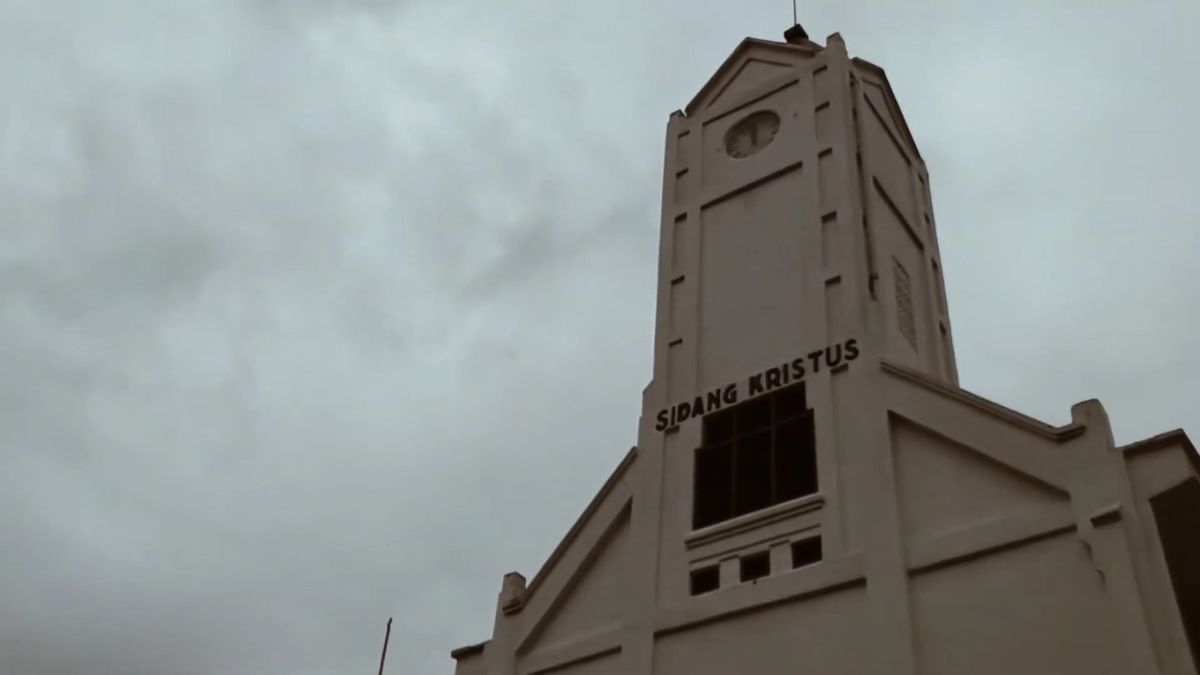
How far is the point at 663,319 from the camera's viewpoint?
1089 inches

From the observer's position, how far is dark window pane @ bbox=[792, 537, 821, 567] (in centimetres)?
2127

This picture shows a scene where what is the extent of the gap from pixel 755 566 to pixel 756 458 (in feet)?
7.78

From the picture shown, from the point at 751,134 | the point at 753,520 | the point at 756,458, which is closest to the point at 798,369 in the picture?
the point at 756,458

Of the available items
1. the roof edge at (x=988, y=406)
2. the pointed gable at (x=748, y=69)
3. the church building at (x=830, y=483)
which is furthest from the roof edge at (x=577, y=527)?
the pointed gable at (x=748, y=69)

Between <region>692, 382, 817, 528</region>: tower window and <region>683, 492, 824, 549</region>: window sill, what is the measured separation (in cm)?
32

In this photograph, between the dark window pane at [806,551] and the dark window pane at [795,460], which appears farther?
the dark window pane at [795,460]

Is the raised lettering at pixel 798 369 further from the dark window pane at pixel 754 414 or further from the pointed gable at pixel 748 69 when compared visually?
the pointed gable at pixel 748 69

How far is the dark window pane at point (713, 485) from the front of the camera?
23.2 m

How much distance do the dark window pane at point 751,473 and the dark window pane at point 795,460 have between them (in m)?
0.26

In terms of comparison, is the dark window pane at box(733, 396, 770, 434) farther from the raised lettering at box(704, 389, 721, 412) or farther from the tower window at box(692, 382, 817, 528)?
the raised lettering at box(704, 389, 721, 412)

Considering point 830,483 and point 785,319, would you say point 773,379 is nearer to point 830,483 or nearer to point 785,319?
point 785,319

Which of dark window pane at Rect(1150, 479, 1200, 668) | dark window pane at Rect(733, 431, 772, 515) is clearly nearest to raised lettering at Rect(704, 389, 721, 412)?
dark window pane at Rect(733, 431, 772, 515)

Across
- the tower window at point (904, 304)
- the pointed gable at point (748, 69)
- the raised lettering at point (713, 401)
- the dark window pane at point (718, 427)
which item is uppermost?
the pointed gable at point (748, 69)

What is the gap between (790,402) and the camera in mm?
23812
